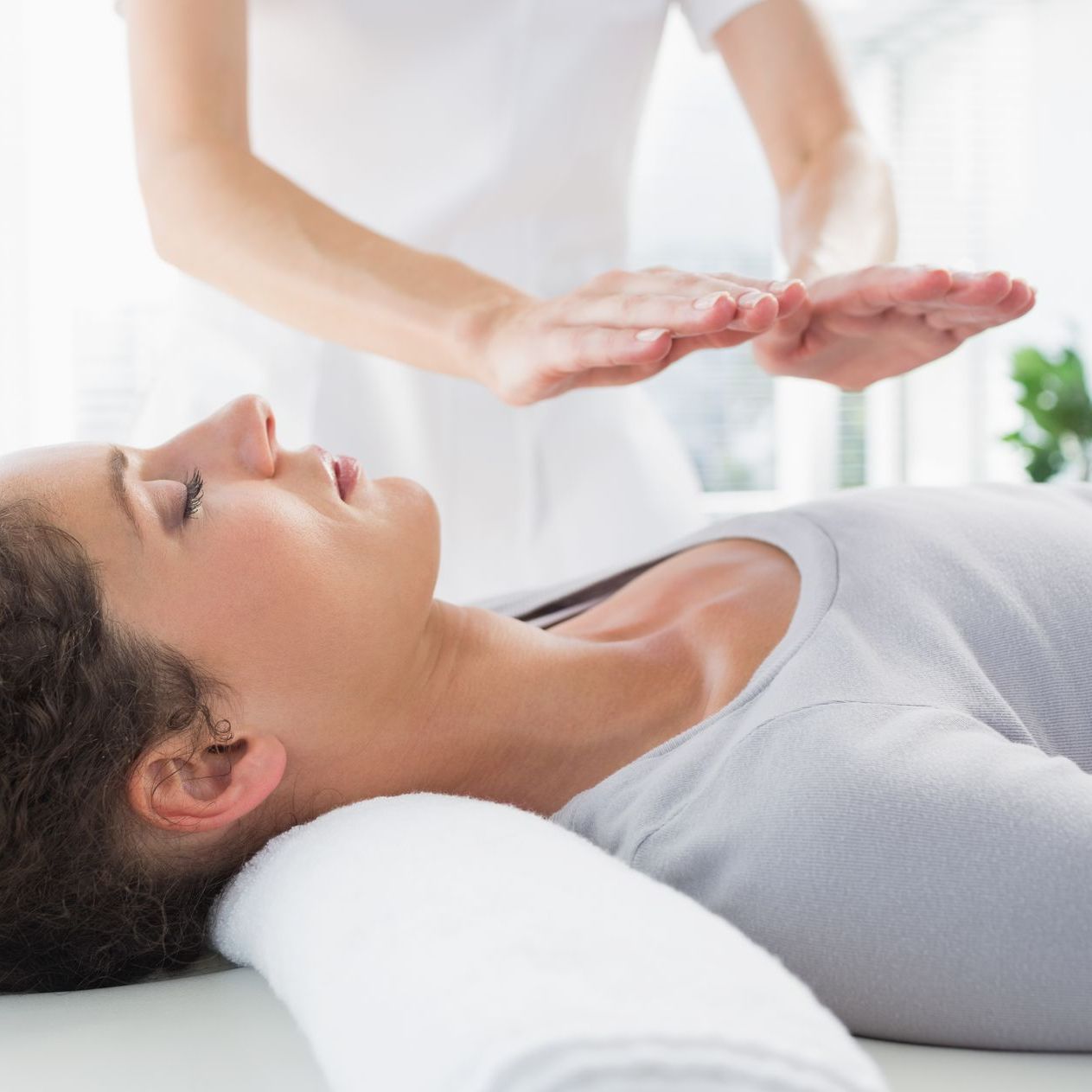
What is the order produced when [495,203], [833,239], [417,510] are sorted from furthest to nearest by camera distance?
[495,203] < [833,239] < [417,510]

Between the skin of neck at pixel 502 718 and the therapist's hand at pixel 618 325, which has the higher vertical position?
the therapist's hand at pixel 618 325

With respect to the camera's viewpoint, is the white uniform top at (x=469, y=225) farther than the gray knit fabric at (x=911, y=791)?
Yes

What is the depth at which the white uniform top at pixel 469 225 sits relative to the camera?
1759mm

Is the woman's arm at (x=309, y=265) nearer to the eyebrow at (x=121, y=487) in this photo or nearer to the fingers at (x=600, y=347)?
the fingers at (x=600, y=347)

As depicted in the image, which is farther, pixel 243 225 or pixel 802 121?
pixel 802 121

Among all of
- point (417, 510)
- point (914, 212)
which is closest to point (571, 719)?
point (417, 510)

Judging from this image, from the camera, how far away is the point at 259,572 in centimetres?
111

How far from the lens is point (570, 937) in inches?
26.7

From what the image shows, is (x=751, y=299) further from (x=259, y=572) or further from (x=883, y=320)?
(x=259, y=572)

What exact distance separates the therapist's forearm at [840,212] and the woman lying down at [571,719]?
40 centimetres

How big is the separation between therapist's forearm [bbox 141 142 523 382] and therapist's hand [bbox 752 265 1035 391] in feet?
1.04

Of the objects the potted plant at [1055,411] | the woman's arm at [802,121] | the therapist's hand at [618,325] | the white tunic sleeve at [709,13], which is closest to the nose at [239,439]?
the therapist's hand at [618,325]

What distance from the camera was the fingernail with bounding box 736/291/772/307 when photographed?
106 centimetres

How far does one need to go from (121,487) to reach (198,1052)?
48cm
